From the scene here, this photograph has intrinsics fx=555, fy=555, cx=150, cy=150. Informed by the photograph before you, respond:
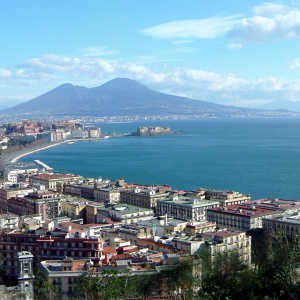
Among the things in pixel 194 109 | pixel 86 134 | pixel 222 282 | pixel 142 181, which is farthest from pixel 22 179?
pixel 194 109

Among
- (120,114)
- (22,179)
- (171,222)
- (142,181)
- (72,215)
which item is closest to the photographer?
(171,222)

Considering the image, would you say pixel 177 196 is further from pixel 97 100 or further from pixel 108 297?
pixel 97 100

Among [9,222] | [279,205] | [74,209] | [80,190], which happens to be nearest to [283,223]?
[279,205]

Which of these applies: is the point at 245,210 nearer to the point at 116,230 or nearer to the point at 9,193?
the point at 116,230

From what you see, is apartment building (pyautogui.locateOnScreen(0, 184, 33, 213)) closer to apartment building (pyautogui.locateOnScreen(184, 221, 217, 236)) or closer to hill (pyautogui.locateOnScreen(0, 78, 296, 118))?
apartment building (pyautogui.locateOnScreen(184, 221, 217, 236))

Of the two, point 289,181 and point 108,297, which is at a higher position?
point 108,297

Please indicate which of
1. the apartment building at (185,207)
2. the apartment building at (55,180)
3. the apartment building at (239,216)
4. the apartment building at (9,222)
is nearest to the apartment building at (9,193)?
the apartment building at (55,180)

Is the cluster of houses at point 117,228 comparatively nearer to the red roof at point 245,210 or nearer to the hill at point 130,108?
the red roof at point 245,210

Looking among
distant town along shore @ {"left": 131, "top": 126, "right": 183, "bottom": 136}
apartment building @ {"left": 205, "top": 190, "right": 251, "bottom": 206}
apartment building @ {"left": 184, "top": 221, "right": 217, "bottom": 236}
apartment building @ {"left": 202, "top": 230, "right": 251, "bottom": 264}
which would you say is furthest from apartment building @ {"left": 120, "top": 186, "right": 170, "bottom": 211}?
distant town along shore @ {"left": 131, "top": 126, "right": 183, "bottom": 136}
